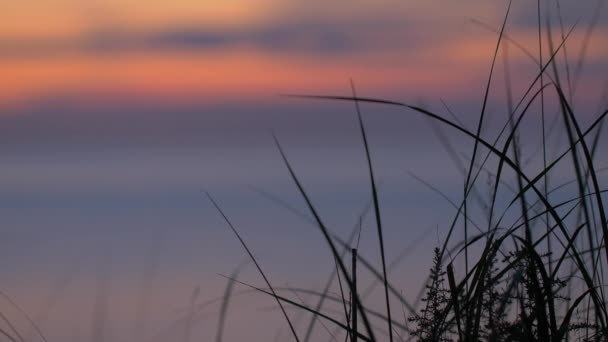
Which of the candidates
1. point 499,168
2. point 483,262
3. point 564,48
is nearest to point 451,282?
point 483,262

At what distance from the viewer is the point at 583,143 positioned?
1.20 metres

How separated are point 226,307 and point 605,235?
1.75 feet

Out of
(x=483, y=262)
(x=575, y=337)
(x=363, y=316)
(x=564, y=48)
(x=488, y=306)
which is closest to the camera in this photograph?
(x=363, y=316)

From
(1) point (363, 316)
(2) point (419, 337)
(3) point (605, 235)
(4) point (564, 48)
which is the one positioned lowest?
(1) point (363, 316)

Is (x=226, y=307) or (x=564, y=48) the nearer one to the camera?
(x=226, y=307)

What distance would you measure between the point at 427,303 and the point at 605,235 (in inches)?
10.9

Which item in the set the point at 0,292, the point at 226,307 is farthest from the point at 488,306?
the point at 0,292

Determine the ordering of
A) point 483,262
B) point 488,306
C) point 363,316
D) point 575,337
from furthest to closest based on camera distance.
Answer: point 575,337
point 488,306
point 483,262
point 363,316

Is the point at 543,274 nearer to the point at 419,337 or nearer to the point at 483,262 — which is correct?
the point at 483,262

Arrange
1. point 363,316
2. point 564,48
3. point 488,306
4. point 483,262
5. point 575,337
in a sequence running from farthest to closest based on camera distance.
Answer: point 564,48 < point 575,337 < point 488,306 < point 483,262 < point 363,316

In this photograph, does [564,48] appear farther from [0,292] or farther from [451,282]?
[0,292]

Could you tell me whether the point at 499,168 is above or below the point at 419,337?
above

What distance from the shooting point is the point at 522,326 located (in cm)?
115

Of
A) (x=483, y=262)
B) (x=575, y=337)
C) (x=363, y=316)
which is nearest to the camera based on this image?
(x=363, y=316)
